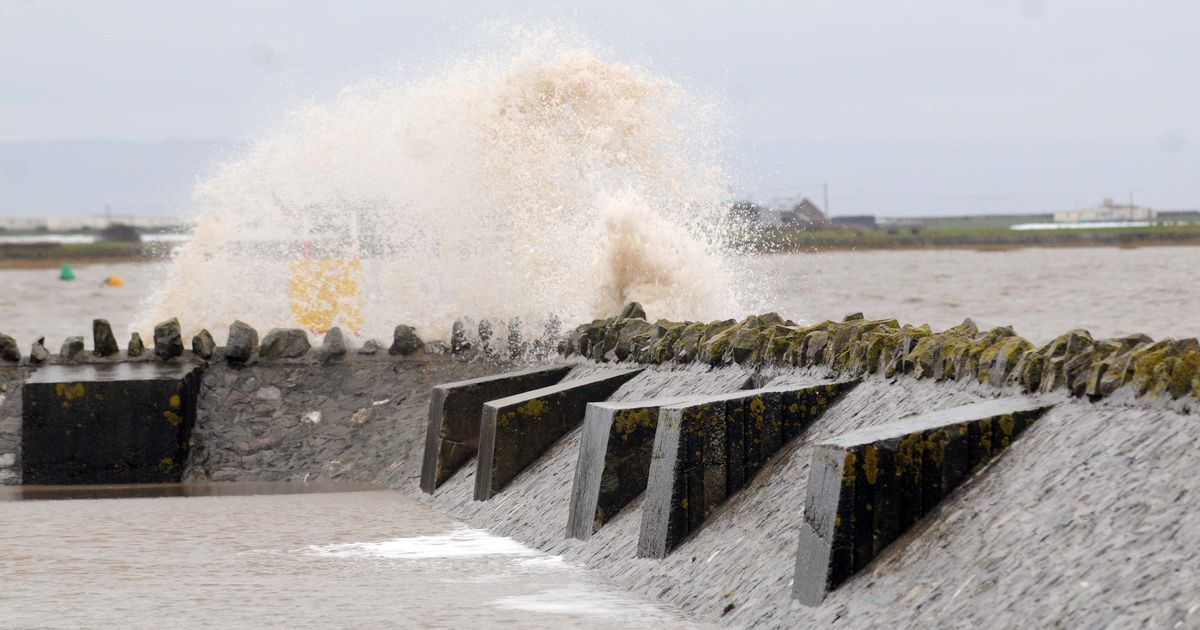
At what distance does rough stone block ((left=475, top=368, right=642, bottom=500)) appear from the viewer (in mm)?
11703

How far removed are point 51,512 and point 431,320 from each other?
633 cm

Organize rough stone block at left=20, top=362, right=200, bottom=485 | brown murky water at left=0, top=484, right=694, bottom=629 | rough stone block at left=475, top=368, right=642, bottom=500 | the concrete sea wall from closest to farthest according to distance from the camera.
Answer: the concrete sea wall < brown murky water at left=0, top=484, right=694, bottom=629 < rough stone block at left=475, top=368, right=642, bottom=500 < rough stone block at left=20, top=362, right=200, bottom=485

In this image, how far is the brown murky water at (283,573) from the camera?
24.0ft

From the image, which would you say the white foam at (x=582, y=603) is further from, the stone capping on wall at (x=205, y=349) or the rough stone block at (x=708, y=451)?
the stone capping on wall at (x=205, y=349)

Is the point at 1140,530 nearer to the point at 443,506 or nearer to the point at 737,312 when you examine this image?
the point at 443,506

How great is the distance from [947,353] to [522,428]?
14.9 feet

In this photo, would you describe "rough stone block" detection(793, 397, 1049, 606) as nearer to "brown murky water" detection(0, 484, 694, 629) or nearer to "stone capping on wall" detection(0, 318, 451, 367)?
"brown murky water" detection(0, 484, 694, 629)

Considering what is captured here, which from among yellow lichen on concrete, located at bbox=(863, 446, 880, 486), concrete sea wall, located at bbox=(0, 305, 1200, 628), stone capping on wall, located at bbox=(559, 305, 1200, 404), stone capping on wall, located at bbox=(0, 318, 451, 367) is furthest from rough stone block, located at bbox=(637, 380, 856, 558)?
stone capping on wall, located at bbox=(0, 318, 451, 367)

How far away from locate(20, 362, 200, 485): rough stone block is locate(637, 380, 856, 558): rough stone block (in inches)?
308

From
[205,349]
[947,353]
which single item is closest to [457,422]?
[205,349]

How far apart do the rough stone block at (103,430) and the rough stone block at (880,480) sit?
31.7 ft

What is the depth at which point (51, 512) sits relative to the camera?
12.4 meters

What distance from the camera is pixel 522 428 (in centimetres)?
1180

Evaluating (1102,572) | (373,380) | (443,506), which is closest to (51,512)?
A: (443,506)
